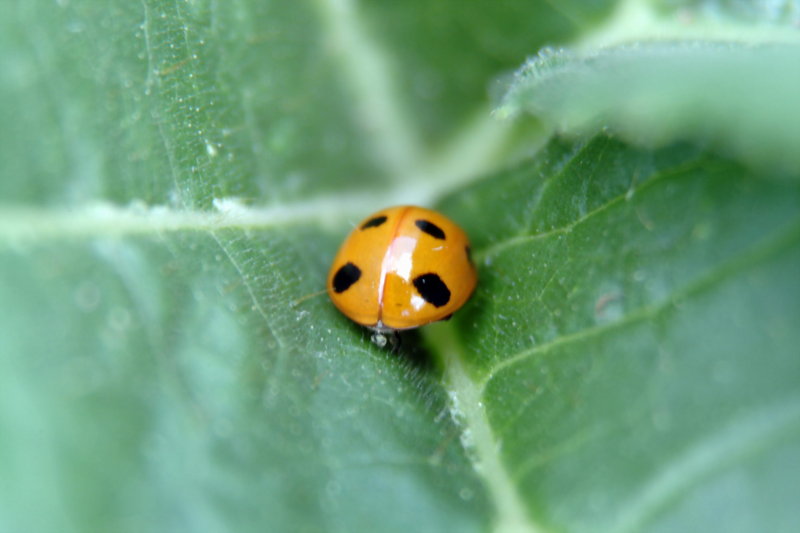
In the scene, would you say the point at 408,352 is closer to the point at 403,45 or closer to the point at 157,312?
the point at 157,312

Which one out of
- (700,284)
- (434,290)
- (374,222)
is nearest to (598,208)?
(700,284)

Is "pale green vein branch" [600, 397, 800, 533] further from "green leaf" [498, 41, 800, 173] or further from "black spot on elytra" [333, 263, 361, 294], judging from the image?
"black spot on elytra" [333, 263, 361, 294]

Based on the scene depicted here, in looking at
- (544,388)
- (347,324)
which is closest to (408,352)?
(347,324)

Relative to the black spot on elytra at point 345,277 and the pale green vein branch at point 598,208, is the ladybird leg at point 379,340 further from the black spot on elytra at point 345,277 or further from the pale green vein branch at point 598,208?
the pale green vein branch at point 598,208

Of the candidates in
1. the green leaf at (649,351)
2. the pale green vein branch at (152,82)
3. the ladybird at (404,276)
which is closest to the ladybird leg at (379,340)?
the ladybird at (404,276)

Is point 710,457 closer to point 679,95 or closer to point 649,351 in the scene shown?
point 649,351

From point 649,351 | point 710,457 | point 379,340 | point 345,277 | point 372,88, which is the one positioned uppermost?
point 372,88

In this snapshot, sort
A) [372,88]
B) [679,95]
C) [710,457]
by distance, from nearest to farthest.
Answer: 1. [679,95]
2. [710,457]
3. [372,88]
